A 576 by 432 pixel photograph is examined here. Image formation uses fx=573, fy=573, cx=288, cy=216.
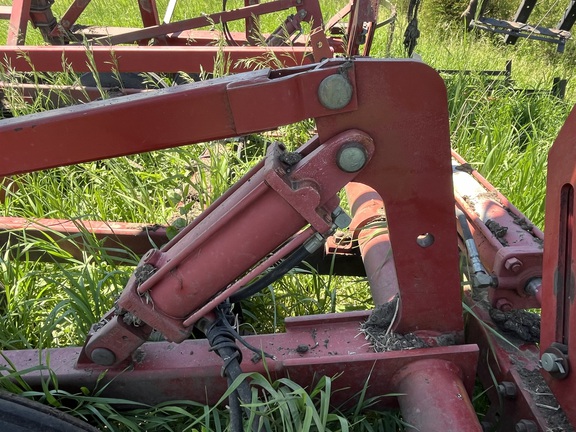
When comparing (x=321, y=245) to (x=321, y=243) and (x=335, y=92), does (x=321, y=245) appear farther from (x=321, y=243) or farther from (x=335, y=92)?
(x=335, y=92)

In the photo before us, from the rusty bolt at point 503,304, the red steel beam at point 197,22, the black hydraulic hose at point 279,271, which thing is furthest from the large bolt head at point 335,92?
the red steel beam at point 197,22

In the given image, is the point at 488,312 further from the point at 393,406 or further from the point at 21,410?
the point at 21,410

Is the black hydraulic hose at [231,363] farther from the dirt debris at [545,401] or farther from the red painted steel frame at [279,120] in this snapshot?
the dirt debris at [545,401]

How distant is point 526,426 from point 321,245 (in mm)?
660

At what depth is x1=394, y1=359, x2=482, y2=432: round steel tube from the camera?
133cm

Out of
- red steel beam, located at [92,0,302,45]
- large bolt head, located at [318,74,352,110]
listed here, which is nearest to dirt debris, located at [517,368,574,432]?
large bolt head, located at [318,74,352,110]

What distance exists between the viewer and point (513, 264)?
1623mm

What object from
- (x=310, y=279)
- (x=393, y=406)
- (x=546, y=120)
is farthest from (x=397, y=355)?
(x=546, y=120)

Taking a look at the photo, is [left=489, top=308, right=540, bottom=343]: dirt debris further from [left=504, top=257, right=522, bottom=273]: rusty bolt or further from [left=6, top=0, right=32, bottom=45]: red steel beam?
[left=6, top=0, right=32, bottom=45]: red steel beam

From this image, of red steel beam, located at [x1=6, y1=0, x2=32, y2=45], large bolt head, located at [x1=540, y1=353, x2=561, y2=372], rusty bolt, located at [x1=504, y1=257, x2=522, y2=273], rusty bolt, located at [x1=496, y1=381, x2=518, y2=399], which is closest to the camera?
large bolt head, located at [x1=540, y1=353, x2=561, y2=372]

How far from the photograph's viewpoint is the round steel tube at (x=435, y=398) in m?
1.33

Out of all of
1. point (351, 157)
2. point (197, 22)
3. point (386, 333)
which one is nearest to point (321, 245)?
point (351, 157)

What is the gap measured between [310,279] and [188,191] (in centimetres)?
68

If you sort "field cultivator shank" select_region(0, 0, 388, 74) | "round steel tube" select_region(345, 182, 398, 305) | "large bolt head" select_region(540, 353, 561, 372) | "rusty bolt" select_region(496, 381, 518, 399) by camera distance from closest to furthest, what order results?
"large bolt head" select_region(540, 353, 561, 372) → "rusty bolt" select_region(496, 381, 518, 399) → "round steel tube" select_region(345, 182, 398, 305) → "field cultivator shank" select_region(0, 0, 388, 74)
